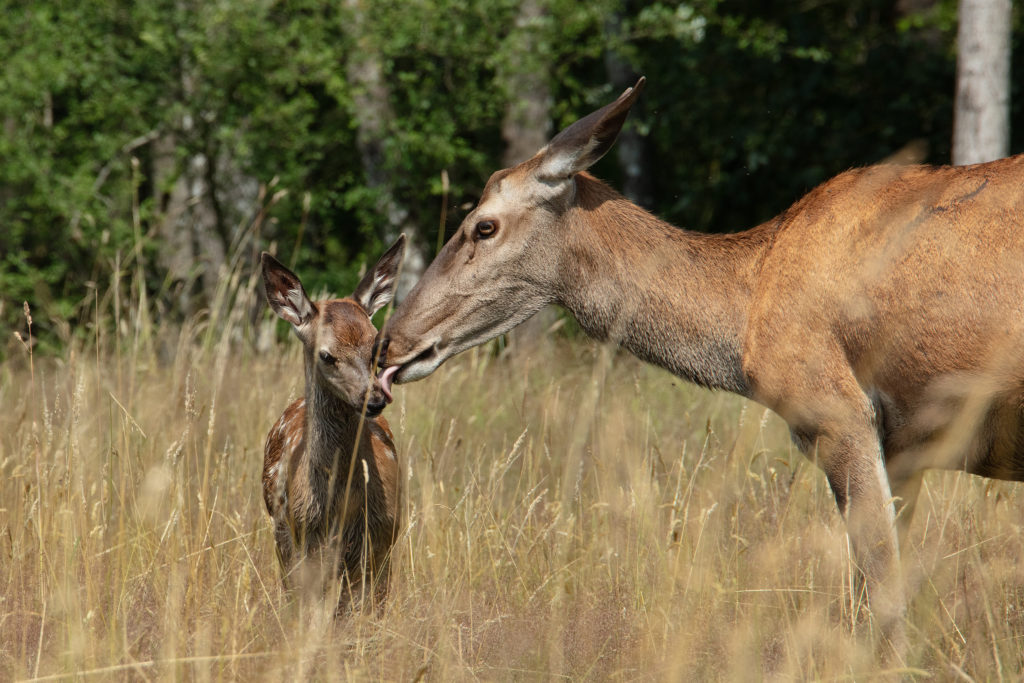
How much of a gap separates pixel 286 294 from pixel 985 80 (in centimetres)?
496

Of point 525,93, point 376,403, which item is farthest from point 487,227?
point 525,93

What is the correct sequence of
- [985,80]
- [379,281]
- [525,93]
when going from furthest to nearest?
[525,93] < [985,80] < [379,281]

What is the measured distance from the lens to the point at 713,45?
1373 centimetres

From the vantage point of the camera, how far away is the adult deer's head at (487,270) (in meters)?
4.55

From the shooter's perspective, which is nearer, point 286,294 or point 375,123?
point 286,294

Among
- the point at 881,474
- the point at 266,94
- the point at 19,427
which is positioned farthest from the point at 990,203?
the point at 266,94

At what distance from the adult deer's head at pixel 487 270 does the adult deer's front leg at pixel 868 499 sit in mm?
1287

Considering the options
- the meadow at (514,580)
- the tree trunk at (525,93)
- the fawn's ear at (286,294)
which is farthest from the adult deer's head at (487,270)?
the tree trunk at (525,93)

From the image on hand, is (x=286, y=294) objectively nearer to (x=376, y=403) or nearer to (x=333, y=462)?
(x=333, y=462)

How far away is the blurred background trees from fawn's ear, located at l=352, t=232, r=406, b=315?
5803 millimetres

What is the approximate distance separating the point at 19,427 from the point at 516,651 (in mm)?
2659

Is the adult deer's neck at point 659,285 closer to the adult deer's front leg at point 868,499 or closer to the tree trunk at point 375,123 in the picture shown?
the adult deer's front leg at point 868,499

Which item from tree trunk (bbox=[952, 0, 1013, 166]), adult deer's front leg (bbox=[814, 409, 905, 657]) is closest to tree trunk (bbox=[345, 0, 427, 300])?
tree trunk (bbox=[952, 0, 1013, 166])

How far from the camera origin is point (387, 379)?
4508 mm
